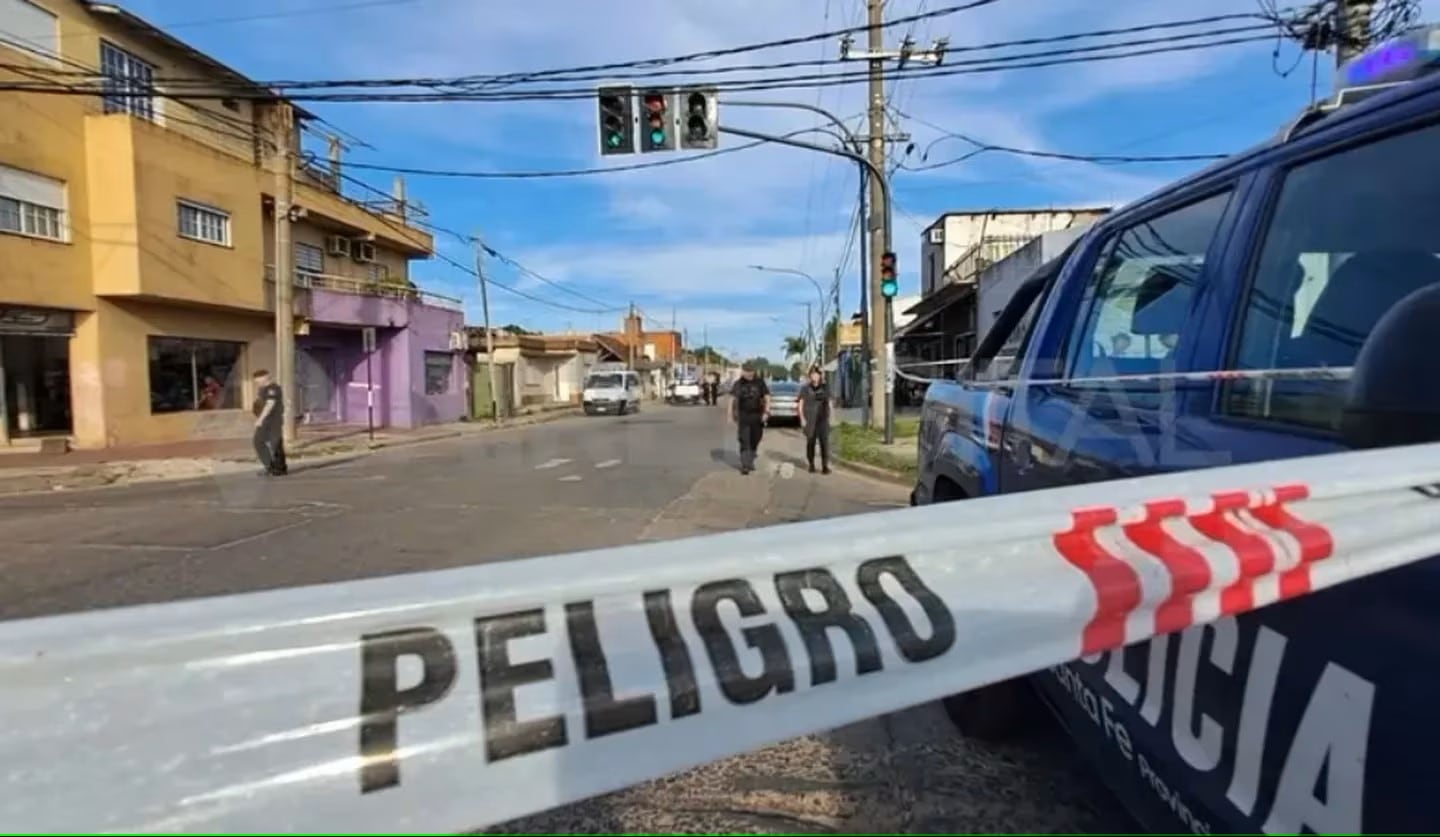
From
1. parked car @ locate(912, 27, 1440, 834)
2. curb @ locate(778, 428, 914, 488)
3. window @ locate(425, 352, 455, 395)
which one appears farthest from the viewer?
window @ locate(425, 352, 455, 395)

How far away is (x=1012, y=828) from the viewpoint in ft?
9.06

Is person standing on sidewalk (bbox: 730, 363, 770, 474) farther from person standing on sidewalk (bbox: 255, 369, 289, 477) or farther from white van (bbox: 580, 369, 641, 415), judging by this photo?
white van (bbox: 580, 369, 641, 415)

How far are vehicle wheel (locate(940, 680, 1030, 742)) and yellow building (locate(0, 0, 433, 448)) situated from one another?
17.1m

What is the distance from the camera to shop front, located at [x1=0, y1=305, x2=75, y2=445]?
1741cm

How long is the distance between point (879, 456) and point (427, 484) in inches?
284

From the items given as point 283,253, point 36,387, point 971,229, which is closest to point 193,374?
point 36,387

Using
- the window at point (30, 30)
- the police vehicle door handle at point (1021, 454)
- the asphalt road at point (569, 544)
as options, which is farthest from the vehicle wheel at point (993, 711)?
the window at point (30, 30)

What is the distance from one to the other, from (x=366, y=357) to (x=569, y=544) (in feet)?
75.5

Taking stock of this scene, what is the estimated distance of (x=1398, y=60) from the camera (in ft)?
5.88

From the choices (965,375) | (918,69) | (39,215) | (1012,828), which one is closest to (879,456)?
(918,69)

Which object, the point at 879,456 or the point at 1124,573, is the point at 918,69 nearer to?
the point at 879,456

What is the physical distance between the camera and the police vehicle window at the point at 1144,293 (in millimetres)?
2246

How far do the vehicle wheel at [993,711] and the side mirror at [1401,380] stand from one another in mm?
2068

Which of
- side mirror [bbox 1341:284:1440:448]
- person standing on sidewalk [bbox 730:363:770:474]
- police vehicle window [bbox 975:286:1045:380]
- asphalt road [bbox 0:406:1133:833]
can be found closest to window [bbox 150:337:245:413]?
asphalt road [bbox 0:406:1133:833]
